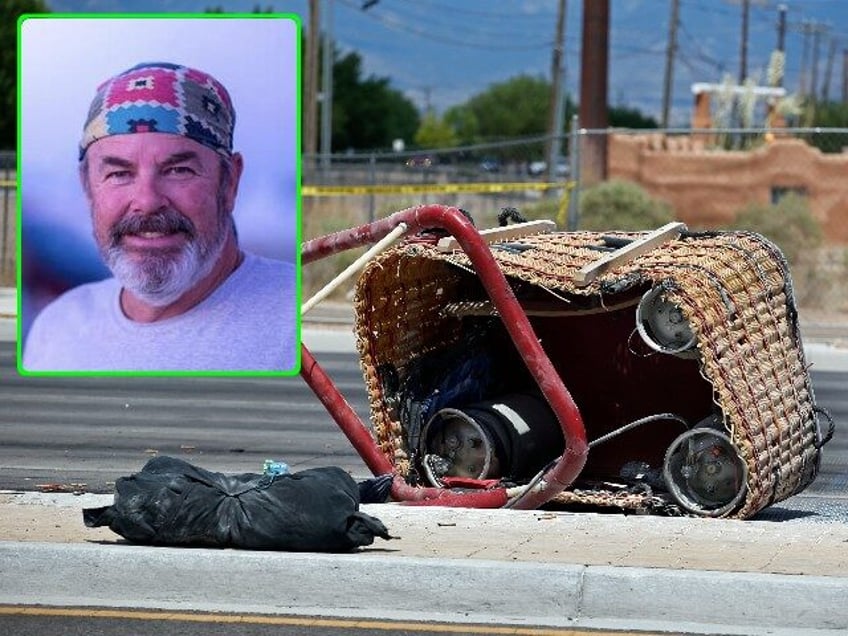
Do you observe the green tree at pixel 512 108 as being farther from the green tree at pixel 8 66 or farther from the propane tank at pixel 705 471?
the propane tank at pixel 705 471

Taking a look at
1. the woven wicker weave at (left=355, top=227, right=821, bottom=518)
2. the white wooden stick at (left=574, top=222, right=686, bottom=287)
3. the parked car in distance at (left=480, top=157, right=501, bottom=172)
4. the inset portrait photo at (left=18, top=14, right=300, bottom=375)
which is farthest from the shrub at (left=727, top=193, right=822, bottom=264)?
the inset portrait photo at (left=18, top=14, right=300, bottom=375)

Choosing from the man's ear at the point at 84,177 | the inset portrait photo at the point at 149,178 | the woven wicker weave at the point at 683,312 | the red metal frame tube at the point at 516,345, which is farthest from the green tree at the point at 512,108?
the man's ear at the point at 84,177

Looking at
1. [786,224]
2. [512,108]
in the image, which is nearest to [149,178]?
[786,224]

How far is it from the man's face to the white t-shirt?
156mm

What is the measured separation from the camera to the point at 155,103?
740cm

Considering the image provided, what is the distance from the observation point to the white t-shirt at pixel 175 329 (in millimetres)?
7691

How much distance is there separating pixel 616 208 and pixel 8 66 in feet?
152

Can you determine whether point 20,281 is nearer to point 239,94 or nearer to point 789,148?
point 239,94

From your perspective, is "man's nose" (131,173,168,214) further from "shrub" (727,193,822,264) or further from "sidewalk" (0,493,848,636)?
"shrub" (727,193,822,264)

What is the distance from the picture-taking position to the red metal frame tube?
966cm

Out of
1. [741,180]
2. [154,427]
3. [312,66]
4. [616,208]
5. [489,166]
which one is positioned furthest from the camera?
[312,66]

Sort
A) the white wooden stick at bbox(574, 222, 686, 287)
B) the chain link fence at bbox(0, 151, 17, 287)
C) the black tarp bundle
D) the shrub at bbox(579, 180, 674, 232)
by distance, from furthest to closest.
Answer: the shrub at bbox(579, 180, 674, 232) < the chain link fence at bbox(0, 151, 17, 287) < the white wooden stick at bbox(574, 222, 686, 287) < the black tarp bundle

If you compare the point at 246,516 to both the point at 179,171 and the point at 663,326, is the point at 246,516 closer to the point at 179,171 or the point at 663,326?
the point at 179,171

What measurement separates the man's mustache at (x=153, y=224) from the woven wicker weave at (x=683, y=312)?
9.39 feet
